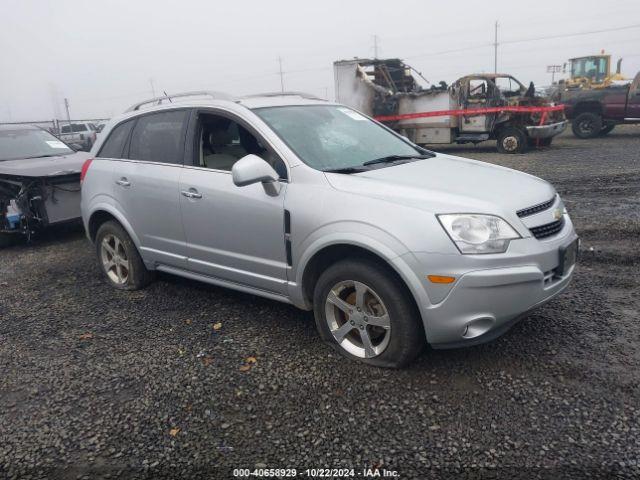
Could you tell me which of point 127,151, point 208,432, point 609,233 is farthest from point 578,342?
point 127,151

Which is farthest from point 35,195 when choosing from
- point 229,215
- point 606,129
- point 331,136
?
point 606,129

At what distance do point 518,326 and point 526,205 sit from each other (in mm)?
1074

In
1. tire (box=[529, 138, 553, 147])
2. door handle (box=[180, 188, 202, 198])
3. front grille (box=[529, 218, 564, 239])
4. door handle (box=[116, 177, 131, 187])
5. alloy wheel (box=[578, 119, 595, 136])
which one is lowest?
tire (box=[529, 138, 553, 147])

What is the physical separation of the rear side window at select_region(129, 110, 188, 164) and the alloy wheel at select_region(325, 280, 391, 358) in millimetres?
1853

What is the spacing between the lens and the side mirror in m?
3.25

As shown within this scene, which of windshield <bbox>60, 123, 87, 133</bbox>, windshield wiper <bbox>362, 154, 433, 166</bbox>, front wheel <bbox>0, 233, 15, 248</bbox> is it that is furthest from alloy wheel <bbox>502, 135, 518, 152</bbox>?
windshield <bbox>60, 123, 87, 133</bbox>

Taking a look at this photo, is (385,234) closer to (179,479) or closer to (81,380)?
(179,479)

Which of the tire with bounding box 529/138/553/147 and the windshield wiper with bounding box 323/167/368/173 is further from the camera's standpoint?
the tire with bounding box 529/138/553/147

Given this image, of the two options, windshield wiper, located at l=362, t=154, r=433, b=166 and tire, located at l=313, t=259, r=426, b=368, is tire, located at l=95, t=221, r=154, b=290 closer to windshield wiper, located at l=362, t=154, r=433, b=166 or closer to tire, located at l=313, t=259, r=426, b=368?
tire, located at l=313, t=259, r=426, b=368

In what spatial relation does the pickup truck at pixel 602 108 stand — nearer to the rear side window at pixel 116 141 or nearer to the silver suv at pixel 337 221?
the silver suv at pixel 337 221

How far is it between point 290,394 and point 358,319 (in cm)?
62

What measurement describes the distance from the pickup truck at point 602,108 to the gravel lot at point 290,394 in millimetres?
12883

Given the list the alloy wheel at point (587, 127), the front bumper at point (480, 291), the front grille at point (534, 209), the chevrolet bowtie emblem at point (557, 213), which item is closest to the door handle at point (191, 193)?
the front bumper at point (480, 291)

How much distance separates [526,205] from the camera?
3105 millimetres
